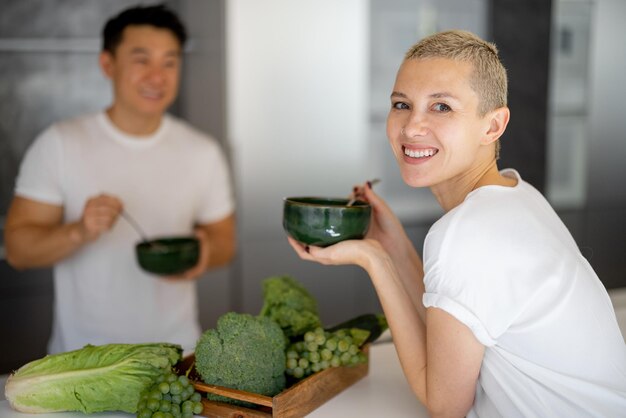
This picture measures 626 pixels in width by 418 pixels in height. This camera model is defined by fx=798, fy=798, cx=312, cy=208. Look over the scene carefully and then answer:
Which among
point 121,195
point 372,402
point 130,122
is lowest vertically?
point 372,402

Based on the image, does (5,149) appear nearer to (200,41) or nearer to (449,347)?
(200,41)

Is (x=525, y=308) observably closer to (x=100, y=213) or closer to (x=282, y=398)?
(x=282, y=398)

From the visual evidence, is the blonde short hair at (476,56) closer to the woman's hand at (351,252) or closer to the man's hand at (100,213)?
the woman's hand at (351,252)

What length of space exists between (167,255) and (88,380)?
1.03m

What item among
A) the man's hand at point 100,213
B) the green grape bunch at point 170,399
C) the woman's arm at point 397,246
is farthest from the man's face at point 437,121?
the man's hand at point 100,213

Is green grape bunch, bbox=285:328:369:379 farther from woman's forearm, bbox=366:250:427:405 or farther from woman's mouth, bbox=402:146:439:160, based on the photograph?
woman's mouth, bbox=402:146:439:160

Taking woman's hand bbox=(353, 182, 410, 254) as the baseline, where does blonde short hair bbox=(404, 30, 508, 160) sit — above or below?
above

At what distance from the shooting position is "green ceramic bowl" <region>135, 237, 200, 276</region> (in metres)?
2.44

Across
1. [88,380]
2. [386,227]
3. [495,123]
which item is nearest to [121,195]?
[386,227]

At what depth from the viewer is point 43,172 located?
2.55 meters

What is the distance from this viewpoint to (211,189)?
2.87 meters

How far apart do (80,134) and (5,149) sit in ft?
3.51

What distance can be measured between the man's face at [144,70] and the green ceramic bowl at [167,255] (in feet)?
1.50

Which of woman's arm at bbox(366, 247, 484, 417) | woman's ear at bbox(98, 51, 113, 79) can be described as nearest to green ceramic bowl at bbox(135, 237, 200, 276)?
woman's ear at bbox(98, 51, 113, 79)
